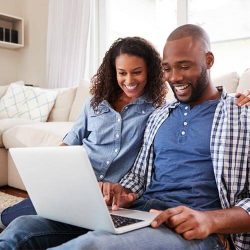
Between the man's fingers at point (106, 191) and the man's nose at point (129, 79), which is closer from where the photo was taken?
the man's fingers at point (106, 191)

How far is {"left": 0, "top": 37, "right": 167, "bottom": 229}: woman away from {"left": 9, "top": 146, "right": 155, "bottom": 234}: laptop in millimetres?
345

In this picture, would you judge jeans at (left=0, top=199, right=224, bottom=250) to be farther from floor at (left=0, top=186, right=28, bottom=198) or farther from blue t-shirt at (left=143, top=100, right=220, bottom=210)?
floor at (left=0, top=186, right=28, bottom=198)

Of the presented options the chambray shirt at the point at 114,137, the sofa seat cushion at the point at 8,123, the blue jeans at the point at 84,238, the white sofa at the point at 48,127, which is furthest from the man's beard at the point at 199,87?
the sofa seat cushion at the point at 8,123

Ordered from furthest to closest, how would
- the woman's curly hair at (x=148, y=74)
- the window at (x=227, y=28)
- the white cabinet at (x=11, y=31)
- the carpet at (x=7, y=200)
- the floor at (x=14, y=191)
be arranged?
the white cabinet at (x=11, y=31) → the window at (x=227, y=28) → the floor at (x=14, y=191) → the carpet at (x=7, y=200) → the woman's curly hair at (x=148, y=74)

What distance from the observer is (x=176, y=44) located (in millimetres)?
1074

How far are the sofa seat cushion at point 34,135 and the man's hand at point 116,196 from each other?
1.17 m

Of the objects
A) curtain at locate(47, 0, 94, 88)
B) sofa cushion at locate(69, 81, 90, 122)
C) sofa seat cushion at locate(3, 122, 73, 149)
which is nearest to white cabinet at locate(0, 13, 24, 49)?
curtain at locate(47, 0, 94, 88)

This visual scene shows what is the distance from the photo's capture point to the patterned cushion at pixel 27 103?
2.96m

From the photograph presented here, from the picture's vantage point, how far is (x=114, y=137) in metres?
1.25

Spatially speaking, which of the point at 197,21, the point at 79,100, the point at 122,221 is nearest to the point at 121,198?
the point at 122,221

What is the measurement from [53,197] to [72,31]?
2.84 metres

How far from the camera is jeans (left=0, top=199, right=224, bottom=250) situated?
27.5 inches

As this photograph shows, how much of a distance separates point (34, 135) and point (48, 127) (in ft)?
0.33

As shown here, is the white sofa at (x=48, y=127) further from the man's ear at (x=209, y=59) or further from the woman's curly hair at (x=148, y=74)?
the man's ear at (x=209, y=59)
